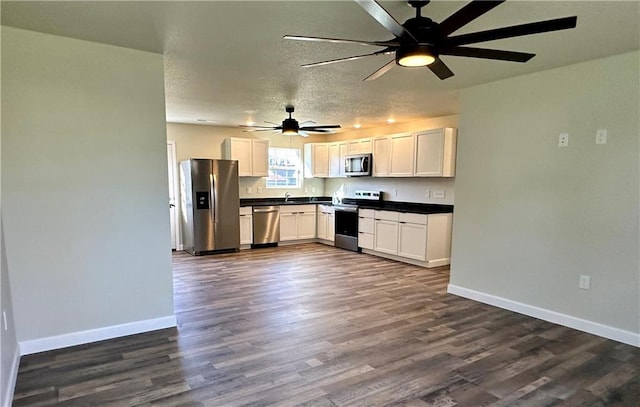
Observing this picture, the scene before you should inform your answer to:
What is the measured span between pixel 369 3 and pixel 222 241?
5523mm

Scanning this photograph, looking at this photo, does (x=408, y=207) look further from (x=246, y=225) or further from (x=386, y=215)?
(x=246, y=225)

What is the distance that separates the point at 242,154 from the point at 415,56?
17.4 ft

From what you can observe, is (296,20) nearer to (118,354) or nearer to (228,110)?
(118,354)

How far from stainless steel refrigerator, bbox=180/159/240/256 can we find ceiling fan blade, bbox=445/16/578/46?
5069 millimetres

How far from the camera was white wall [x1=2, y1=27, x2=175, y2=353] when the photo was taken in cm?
264

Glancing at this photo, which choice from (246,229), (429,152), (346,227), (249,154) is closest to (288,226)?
(246,229)

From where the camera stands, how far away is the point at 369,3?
5.14 ft

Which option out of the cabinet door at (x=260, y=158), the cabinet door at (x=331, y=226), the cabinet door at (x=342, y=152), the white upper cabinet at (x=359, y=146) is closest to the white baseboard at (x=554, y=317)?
the cabinet door at (x=331, y=226)

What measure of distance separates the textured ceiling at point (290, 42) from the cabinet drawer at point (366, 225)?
248cm

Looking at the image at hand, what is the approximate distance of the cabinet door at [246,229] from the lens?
22.3 feet

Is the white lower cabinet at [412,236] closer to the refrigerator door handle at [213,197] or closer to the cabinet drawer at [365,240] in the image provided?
the cabinet drawer at [365,240]

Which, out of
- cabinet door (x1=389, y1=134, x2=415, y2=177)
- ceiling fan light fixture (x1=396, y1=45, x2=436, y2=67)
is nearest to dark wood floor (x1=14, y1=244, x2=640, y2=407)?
ceiling fan light fixture (x1=396, y1=45, x2=436, y2=67)

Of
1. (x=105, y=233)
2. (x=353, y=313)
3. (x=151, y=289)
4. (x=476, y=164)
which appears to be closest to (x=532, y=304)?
(x=476, y=164)

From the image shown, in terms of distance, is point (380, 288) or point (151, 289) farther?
point (380, 288)
